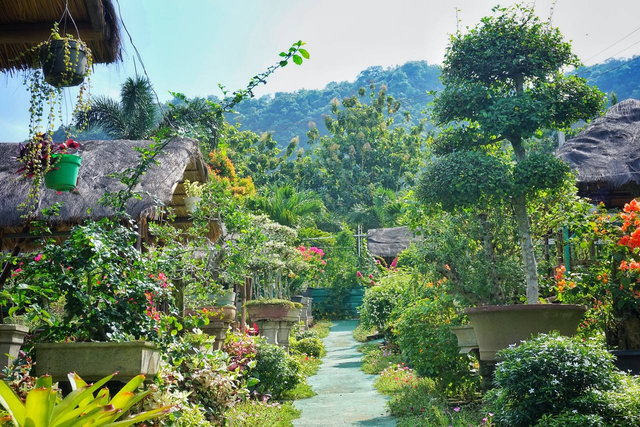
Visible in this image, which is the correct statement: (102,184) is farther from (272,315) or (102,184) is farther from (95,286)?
(95,286)

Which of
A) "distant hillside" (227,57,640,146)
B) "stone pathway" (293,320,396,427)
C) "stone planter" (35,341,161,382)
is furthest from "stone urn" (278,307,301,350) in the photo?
"distant hillside" (227,57,640,146)

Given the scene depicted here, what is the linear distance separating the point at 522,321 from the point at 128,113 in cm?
1782

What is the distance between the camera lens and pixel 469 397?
7168mm

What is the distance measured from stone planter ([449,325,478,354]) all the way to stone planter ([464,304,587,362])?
3.44 ft

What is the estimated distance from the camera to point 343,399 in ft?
26.9

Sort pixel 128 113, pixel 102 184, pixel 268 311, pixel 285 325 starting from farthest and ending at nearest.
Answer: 1. pixel 128 113
2. pixel 285 325
3. pixel 268 311
4. pixel 102 184

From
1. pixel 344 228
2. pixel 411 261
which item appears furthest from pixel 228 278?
pixel 344 228

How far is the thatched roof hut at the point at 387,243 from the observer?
2403 centimetres

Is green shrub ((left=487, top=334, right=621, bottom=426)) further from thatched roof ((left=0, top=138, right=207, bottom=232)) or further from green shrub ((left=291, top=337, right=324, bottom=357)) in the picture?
green shrub ((left=291, top=337, right=324, bottom=357))

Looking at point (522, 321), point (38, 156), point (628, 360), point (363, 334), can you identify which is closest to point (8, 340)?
point (38, 156)

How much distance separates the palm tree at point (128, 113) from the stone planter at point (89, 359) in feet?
57.0

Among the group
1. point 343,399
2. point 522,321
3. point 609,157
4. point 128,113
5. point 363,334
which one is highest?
point 128,113

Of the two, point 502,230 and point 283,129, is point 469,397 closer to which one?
point 502,230

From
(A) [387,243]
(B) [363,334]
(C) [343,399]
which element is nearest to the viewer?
(C) [343,399]
